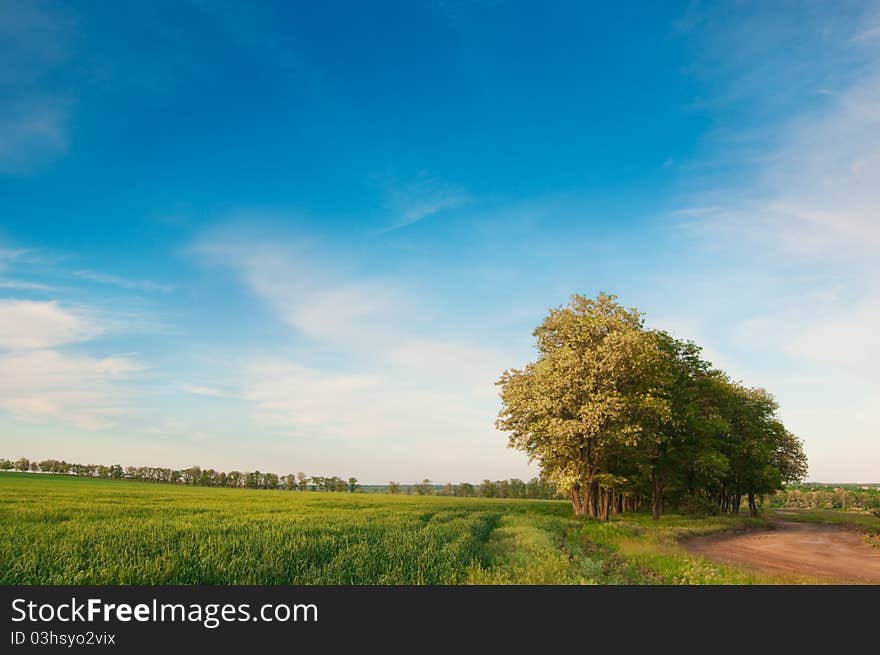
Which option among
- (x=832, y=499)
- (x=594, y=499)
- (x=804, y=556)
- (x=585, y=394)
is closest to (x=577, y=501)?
(x=594, y=499)

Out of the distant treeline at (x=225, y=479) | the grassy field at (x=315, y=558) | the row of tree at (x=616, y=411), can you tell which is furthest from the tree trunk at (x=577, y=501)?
the distant treeline at (x=225, y=479)

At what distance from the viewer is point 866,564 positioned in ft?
76.2

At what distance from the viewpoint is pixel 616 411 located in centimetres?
3600

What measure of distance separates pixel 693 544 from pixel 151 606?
28.9m

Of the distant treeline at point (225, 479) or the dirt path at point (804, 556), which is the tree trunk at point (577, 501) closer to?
the dirt path at point (804, 556)

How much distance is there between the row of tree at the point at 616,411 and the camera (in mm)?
37500

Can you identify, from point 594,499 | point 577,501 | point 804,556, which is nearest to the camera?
point 804,556

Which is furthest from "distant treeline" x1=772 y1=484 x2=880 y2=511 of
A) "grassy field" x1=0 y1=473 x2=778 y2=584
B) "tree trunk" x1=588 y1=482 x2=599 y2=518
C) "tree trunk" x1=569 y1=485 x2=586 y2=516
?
"grassy field" x1=0 y1=473 x2=778 y2=584

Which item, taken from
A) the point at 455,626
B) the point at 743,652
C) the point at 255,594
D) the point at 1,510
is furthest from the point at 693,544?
the point at 1,510

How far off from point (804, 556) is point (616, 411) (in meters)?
13.4

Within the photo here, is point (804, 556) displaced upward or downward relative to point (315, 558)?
downward

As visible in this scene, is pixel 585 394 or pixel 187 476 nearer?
pixel 585 394

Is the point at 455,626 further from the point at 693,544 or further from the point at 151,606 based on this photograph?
the point at 693,544

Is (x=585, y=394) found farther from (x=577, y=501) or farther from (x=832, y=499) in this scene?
(x=832, y=499)
